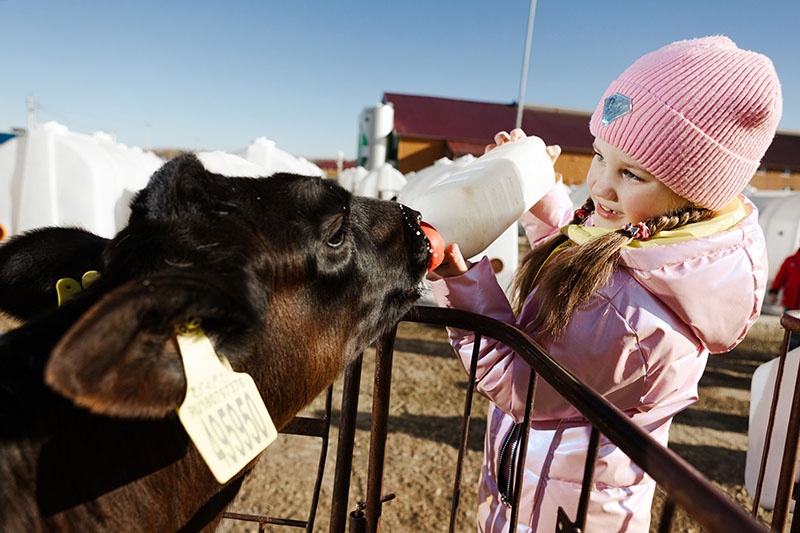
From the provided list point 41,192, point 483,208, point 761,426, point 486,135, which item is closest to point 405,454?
point 761,426

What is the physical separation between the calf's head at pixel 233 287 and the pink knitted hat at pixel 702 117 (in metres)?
0.70

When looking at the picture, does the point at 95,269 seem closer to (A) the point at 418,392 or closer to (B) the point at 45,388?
(B) the point at 45,388

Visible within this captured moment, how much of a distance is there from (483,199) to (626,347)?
0.67 meters

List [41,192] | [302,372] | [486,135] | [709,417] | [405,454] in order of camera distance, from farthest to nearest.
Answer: [486,135] → [41,192] → [709,417] → [405,454] → [302,372]

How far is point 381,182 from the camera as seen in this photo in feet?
54.4

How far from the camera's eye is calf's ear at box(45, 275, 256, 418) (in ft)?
2.50

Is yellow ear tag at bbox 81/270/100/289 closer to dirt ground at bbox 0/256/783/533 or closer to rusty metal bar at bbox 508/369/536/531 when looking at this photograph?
rusty metal bar at bbox 508/369/536/531

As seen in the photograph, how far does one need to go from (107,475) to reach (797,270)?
6981 mm

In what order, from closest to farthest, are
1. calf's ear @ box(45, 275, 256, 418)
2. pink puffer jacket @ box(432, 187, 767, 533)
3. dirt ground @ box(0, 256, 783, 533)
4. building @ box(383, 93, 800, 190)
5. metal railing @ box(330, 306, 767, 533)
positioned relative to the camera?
metal railing @ box(330, 306, 767, 533)
calf's ear @ box(45, 275, 256, 418)
pink puffer jacket @ box(432, 187, 767, 533)
dirt ground @ box(0, 256, 783, 533)
building @ box(383, 93, 800, 190)

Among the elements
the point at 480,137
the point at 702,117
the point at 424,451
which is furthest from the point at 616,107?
the point at 480,137

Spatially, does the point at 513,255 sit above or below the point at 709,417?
above

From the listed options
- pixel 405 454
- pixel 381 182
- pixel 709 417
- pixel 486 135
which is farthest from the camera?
pixel 486 135

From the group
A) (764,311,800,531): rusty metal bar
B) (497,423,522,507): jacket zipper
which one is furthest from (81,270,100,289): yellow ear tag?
(764,311,800,531): rusty metal bar

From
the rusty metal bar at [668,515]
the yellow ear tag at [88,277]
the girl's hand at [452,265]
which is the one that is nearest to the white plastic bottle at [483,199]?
the girl's hand at [452,265]
